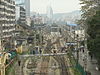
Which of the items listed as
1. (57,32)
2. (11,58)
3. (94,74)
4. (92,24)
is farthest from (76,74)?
(57,32)

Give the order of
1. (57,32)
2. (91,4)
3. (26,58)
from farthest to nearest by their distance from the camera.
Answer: (57,32) < (26,58) < (91,4)

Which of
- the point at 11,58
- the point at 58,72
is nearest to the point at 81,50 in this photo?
the point at 11,58

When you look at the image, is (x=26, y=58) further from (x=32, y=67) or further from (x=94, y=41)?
(x=94, y=41)

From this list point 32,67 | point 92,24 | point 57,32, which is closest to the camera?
point 92,24

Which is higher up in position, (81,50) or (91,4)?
(91,4)

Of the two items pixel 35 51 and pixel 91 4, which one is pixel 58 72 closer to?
pixel 91 4

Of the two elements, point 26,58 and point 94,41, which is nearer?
point 94,41

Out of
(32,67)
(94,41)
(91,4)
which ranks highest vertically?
(91,4)
